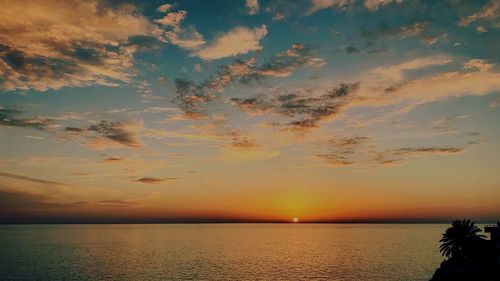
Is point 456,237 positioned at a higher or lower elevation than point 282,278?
higher

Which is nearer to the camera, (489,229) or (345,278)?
(489,229)

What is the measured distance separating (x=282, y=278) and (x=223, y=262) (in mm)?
35861

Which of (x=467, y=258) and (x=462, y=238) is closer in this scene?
(x=467, y=258)

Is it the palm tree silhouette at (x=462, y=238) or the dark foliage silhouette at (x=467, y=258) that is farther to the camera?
the palm tree silhouette at (x=462, y=238)

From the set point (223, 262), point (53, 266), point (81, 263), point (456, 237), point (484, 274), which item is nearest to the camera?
point (484, 274)

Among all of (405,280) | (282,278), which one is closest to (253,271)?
(282,278)

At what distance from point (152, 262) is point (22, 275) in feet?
126

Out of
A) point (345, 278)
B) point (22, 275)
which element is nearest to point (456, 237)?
point (345, 278)

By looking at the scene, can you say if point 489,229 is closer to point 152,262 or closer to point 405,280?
point 405,280

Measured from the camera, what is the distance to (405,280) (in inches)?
3548

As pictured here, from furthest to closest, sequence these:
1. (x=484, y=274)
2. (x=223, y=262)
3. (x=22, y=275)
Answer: (x=223, y=262) < (x=22, y=275) < (x=484, y=274)

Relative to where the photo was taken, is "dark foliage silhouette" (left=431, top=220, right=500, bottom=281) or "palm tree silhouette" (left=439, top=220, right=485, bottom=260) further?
"palm tree silhouette" (left=439, top=220, right=485, bottom=260)

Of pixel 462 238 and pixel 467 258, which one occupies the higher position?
pixel 462 238

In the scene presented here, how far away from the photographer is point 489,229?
266 ft
